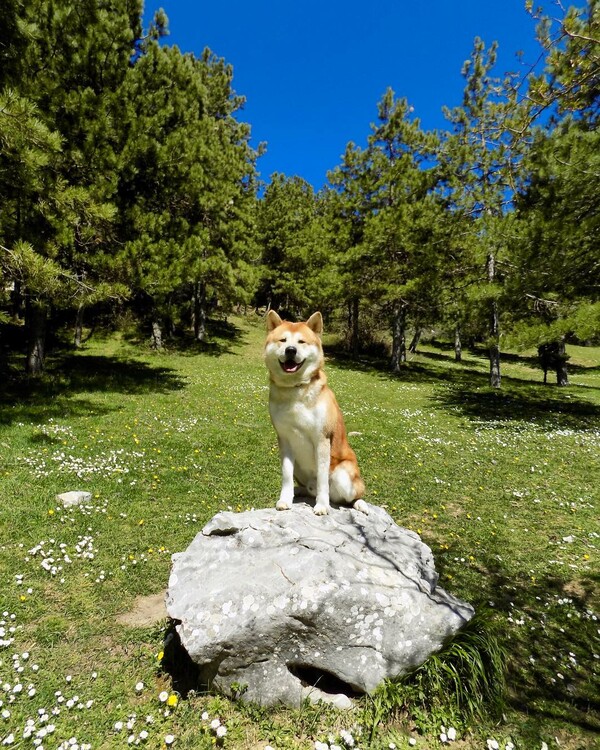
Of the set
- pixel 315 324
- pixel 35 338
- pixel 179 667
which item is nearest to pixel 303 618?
pixel 179 667

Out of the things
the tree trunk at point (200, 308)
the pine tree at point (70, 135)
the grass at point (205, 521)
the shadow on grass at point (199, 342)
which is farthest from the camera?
the tree trunk at point (200, 308)

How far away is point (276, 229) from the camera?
122ft

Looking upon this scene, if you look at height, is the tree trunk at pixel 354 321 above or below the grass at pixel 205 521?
above

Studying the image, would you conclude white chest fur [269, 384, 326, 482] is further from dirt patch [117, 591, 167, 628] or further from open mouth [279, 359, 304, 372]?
dirt patch [117, 591, 167, 628]

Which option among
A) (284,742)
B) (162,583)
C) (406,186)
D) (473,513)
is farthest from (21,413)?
(406,186)

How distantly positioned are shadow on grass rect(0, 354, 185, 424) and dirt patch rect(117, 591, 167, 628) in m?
8.13

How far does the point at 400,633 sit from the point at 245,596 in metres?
1.53

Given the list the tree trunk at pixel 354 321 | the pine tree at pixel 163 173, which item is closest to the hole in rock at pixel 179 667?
the pine tree at pixel 163 173

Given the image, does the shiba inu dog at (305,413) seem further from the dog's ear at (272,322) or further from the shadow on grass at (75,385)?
the shadow on grass at (75,385)

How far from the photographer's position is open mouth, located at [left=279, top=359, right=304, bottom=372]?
4292mm

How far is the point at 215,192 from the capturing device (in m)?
21.8

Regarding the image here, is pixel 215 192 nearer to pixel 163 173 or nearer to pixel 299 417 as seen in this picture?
pixel 163 173

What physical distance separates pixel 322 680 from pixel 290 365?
3173 mm

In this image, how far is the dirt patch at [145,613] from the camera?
4.66m
